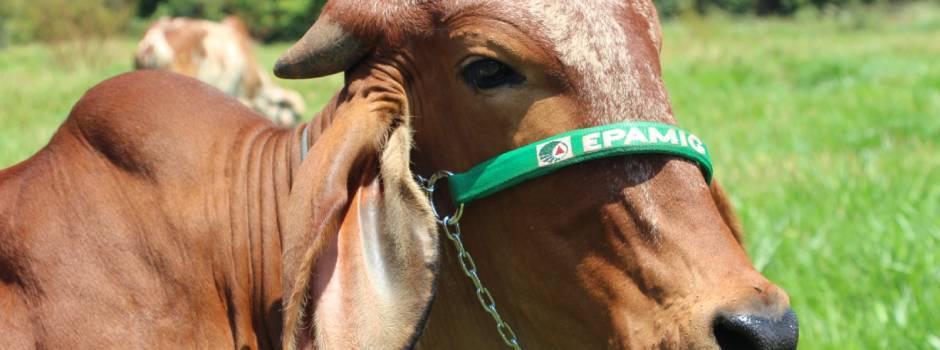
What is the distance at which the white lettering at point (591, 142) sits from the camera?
2240 millimetres

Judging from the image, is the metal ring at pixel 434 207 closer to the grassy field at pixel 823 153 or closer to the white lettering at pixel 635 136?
the white lettering at pixel 635 136

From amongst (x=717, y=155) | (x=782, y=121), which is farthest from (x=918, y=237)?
(x=782, y=121)

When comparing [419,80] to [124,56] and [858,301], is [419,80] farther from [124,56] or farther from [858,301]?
[124,56]

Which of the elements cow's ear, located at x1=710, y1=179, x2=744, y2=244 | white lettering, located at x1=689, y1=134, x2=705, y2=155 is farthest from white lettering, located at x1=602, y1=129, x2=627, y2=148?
cow's ear, located at x1=710, y1=179, x2=744, y2=244

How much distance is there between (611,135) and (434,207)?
17.6 inches

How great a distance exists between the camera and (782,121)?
34.7ft

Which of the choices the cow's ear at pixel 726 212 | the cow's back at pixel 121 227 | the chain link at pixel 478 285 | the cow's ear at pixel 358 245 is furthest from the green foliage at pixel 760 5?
the cow's ear at pixel 358 245

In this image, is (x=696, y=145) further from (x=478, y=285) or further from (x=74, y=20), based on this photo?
(x=74, y=20)

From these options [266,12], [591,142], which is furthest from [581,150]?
[266,12]

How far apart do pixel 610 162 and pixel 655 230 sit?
0.16m

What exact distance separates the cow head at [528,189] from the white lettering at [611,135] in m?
0.04

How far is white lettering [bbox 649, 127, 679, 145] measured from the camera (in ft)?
7.37

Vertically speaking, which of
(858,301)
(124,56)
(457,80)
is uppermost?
(457,80)

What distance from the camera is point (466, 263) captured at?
2.50m
